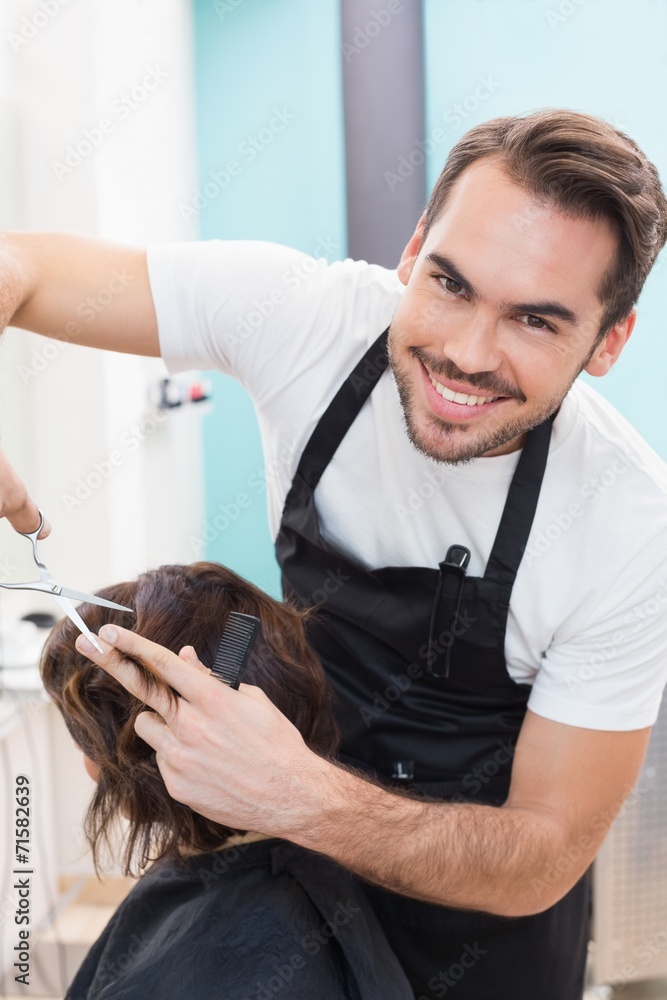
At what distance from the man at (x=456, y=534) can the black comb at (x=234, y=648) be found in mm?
43

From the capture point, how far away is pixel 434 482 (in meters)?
1.38

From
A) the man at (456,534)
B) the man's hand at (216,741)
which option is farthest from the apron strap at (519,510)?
the man's hand at (216,741)

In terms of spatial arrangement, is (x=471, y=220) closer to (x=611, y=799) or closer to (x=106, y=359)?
(x=611, y=799)

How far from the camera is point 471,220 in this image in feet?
3.84

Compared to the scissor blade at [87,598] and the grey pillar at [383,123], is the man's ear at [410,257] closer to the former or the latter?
the scissor blade at [87,598]

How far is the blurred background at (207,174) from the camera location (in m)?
2.26

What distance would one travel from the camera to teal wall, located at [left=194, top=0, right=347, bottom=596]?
277 centimetres

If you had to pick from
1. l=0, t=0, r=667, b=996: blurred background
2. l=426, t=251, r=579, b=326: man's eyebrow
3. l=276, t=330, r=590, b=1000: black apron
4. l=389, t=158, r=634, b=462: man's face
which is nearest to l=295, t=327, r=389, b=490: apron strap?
l=276, t=330, r=590, b=1000: black apron

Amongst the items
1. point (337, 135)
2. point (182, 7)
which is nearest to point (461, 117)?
point (337, 135)

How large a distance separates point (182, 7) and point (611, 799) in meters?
2.65

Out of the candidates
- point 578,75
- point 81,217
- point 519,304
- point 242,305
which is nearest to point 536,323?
point 519,304

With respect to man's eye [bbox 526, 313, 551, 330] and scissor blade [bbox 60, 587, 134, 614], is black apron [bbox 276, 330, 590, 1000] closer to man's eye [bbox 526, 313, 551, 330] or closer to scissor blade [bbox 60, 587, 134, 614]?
man's eye [bbox 526, 313, 551, 330]

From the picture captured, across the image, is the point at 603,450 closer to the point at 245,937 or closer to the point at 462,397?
the point at 462,397

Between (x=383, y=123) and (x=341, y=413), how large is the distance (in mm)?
1699
